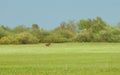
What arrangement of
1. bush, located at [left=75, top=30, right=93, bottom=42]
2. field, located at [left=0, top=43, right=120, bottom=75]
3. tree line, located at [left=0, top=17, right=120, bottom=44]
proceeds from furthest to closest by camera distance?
bush, located at [left=75, top=30, right=93, bottom=42], tree line, located at [left=0, top=17, right=120, bottom=44], field, located at [left=0, top=43, right=120, bottom=75]

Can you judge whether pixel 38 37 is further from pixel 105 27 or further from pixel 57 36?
pixel 105 27

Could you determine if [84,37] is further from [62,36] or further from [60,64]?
[60,64]

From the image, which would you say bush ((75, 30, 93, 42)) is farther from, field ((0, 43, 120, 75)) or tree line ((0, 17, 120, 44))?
field ((0, 43, 120, 75))

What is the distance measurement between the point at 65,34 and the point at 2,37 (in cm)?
1485

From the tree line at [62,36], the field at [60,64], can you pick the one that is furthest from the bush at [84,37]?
the field at [60,64]

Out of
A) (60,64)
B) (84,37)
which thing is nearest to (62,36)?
(84,37)

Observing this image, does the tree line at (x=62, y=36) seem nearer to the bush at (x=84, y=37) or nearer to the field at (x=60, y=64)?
the bush at (x=84, y=37)

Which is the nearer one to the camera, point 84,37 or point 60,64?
point 60,64

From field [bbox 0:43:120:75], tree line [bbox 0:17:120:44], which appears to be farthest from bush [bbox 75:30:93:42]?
field [bbox 0:43:120:75]

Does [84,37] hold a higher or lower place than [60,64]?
higher

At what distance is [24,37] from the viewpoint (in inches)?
3056

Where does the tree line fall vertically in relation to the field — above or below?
above

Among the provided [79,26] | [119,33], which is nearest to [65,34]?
[119,33]

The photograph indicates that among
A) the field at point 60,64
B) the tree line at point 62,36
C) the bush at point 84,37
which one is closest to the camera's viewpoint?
the field at point 60,64
